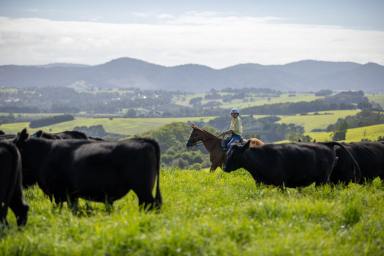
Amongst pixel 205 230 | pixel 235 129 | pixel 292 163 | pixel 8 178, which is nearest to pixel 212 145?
pixel 235 129

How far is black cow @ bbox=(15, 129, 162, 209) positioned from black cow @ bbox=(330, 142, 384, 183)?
766 centimetres

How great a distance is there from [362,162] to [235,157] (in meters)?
4.50

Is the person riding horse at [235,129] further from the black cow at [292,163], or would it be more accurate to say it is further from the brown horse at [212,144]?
the black cow at [292,163]

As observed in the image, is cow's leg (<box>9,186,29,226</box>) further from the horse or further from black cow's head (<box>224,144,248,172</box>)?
the horse

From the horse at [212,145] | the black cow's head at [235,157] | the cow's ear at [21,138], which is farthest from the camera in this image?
the horse at [212,145]

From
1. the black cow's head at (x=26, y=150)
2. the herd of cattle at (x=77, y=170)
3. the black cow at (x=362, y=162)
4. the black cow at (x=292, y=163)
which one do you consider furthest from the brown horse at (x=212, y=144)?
the black cow's head at (x=26, y=150)

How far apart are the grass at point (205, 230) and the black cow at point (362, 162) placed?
4128 millimetres

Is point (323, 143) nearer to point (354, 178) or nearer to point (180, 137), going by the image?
point (354, 178)

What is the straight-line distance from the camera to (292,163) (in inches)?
646

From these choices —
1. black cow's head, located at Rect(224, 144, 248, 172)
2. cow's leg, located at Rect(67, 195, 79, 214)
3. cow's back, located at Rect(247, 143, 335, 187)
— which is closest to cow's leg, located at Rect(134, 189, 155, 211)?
cow's leg, located at Rect(67, 195, 79, 214)

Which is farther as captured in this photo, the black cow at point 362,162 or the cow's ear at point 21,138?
the black cow at point 362,162

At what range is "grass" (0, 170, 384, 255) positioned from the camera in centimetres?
891

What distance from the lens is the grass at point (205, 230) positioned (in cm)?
891

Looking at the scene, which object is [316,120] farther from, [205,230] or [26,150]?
[205,230]
